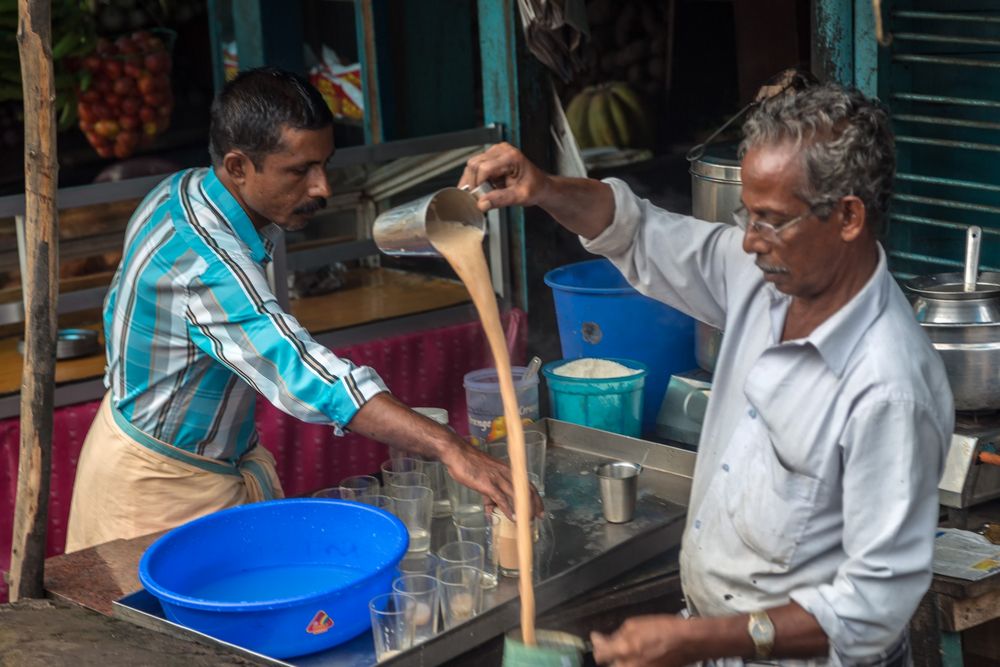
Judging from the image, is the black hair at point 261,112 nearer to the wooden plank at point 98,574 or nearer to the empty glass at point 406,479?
the empty glass at point 406,479

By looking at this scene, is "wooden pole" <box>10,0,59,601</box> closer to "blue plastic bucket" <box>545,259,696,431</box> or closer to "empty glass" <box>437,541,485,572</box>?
"empty glass" <box>437,541,485,572</box>

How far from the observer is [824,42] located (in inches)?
167

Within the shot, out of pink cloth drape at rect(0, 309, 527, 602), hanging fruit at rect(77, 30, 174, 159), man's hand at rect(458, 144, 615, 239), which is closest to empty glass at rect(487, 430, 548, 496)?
man's hand at rect(458, 144, 615, 239)

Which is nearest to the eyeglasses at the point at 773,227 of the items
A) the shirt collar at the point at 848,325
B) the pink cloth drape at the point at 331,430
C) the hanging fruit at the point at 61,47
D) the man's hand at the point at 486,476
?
the shirt collar at the point at 848,325

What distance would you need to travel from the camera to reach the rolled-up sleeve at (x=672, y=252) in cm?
268

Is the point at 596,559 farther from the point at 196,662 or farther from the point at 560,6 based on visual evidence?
the point at 560,6

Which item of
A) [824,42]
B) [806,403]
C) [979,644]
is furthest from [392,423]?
[824,42]

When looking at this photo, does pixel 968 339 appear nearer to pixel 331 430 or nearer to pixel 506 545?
pixel 506 545

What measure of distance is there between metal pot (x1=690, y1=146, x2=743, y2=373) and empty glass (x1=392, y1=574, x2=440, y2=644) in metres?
1.48

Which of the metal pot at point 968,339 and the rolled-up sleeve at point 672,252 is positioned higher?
the rolled-up sleeve at point 672,252

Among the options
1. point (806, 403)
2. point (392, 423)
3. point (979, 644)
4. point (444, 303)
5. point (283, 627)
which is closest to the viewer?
point (806, 403)

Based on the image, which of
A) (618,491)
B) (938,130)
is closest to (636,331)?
(618,491)

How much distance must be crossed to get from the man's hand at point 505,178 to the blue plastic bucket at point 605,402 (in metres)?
1.17

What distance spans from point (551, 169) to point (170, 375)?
8.31 feet
